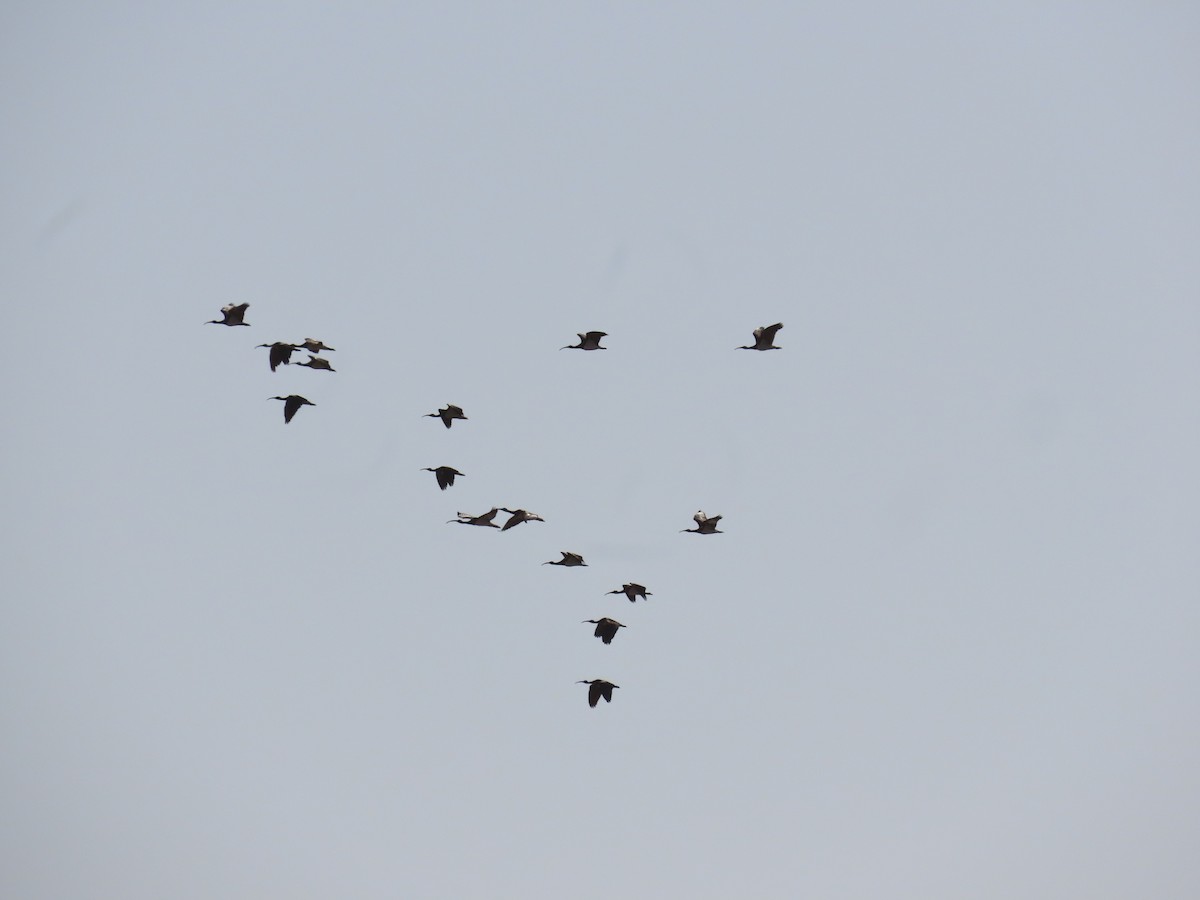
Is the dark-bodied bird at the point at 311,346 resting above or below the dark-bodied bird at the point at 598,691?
above

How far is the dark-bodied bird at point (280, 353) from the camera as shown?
83.1m

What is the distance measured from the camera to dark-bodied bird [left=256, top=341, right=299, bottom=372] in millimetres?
83062

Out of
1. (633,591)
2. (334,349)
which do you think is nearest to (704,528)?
(633,591)

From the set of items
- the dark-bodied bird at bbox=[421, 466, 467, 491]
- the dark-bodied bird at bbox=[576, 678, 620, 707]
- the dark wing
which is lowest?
the dark-bodied bird at bbox=[576, 678, 620, 707]

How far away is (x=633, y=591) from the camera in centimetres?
8525

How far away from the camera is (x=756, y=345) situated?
280ft

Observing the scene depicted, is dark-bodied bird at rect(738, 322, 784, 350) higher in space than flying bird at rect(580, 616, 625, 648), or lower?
higher

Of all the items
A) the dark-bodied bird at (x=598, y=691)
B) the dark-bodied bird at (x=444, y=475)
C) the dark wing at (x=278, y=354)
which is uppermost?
the dark wing at (x=278, y=354)

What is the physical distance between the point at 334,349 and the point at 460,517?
8262 millimetres

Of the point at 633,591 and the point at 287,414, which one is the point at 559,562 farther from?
the point at 287,414

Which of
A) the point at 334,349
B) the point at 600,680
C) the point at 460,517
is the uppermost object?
the point at 334,349

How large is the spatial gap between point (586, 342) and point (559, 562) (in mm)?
8635

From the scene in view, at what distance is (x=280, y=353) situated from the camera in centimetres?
8325

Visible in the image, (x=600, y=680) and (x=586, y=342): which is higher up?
(x=586, y=342)
